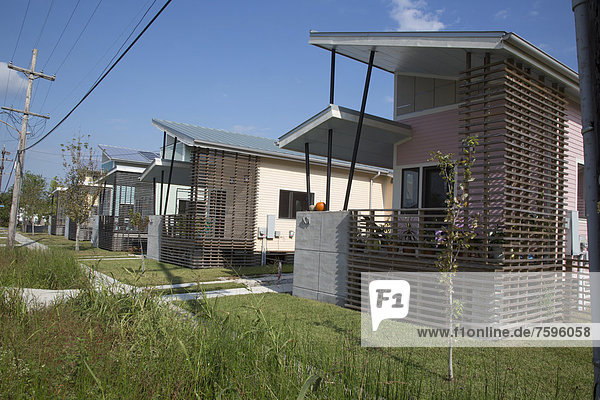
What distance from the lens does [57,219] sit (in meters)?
35.9

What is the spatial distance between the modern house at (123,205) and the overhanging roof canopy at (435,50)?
13807mm

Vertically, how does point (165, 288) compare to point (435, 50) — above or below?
below

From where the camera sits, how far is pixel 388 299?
766 centimetres

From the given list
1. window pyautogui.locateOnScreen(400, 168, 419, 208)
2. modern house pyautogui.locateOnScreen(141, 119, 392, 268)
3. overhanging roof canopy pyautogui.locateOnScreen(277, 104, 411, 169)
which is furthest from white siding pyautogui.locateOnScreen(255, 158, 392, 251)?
window pyautogui.locateOnScreen(400, 168, 419, 208)

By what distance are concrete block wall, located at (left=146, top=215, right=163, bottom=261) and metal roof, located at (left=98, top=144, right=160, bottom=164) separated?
26.6ft

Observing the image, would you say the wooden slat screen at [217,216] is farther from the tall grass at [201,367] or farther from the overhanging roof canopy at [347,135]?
the tall grass at [201,367]

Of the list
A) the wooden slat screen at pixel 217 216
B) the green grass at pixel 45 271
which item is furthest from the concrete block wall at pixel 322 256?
the wooden slat screen at pixel 217 216

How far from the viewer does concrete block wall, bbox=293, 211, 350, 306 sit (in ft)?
28.2

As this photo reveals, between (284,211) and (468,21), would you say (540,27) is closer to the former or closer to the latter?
(468,21)

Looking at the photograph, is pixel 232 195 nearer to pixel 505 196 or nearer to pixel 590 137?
pixel 505 196

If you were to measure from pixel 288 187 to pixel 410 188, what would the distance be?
796 cm

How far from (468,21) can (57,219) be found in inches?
1387

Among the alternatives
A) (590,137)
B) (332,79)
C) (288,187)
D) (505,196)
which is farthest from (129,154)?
(590,137)

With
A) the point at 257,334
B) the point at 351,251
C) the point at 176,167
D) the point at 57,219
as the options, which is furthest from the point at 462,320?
the point at 57,219
